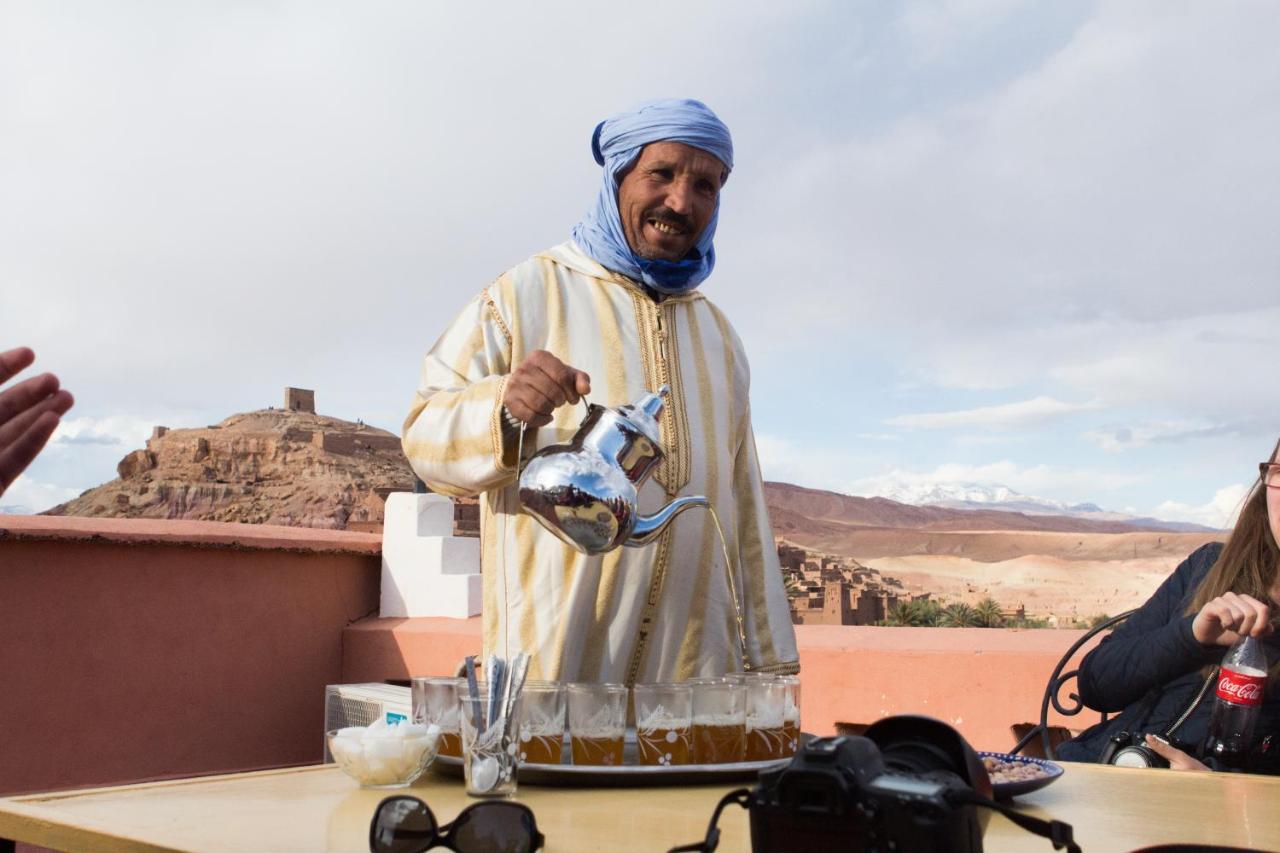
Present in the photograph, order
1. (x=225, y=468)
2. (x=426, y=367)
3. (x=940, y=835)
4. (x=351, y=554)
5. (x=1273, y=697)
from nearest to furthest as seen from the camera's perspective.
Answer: (x=940, y=835) < (x=426, y=367) < (x=1273, y=697) < (x=351, y=554) < (x=225, y=468)

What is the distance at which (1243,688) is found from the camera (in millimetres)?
2010

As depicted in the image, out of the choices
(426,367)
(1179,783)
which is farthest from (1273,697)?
(426,367)

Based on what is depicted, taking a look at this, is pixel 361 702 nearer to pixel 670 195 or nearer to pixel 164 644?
pixel 164 644

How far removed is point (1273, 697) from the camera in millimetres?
2244

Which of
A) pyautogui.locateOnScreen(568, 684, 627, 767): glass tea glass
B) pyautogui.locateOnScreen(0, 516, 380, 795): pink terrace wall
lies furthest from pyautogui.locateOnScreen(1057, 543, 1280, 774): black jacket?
pyautogui.locateOnScreen(0, 516, 380, 795): pink terrace wall

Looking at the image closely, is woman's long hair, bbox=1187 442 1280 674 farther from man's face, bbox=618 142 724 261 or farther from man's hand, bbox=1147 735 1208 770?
man's face, bbox=618 142 724 261

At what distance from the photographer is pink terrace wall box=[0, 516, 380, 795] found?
14.5ft

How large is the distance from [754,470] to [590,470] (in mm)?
745

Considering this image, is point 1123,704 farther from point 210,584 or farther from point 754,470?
point 210,584

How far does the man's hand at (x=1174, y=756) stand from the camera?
2.09 m

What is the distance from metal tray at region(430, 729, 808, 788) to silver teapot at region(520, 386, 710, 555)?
274mm

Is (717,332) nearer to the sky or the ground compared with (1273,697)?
nearer to the sky

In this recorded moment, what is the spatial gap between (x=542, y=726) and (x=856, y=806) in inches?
28.0

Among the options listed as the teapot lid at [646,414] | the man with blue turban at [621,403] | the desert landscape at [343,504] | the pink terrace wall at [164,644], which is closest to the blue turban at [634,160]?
the man with blue turban at [621,403]
